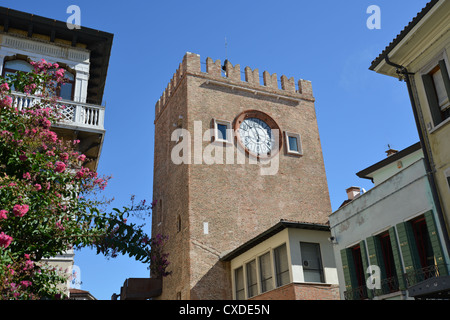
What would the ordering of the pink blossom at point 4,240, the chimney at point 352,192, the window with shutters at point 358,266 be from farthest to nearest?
the chimney at point 352,192 < the window with shutters at point 358,266 < the pink blossom at point 4,240

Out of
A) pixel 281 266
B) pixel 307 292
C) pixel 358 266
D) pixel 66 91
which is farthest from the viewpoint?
pixel 281 266

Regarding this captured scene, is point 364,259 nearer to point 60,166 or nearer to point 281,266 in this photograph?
point 281,266

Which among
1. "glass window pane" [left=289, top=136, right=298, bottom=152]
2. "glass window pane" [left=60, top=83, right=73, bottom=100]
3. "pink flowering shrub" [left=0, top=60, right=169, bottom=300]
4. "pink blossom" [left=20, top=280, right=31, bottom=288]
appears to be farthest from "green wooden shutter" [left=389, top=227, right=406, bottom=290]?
"glass window pane" [left=289, top=136, right=298, bottom=152]

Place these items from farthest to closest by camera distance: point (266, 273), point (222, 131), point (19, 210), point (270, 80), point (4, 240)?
point (270, 80)
point (222, 131)
point (266, 273)
point (19, 210)
point (4, 240)

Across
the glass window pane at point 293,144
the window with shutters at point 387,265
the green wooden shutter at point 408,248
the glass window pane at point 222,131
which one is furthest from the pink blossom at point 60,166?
the glass window pane at point 293,144

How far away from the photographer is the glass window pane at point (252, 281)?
68.2ft

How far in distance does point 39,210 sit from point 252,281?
47.9ft

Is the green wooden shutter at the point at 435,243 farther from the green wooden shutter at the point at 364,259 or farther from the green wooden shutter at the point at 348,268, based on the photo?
the green wooden shutter at the point at 348,268

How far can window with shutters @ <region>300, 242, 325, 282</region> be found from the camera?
60.8 ft

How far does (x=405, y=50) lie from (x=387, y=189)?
408 cm

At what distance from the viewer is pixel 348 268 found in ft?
50.0

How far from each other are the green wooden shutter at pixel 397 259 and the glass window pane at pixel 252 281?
28.3 feet

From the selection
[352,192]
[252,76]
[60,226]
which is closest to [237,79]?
[252,76]
